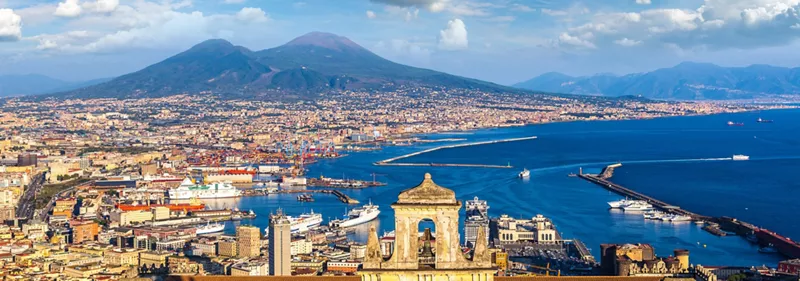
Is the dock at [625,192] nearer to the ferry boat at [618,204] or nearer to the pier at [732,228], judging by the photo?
the pier at [732,228]

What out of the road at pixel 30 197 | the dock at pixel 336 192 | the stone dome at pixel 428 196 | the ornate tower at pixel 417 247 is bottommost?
the road at pixel 30 197

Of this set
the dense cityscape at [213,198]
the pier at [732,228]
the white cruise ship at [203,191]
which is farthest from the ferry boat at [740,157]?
the white cruise ship at [203,191]

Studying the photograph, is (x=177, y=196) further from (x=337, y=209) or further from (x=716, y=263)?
(x=716, y=263)

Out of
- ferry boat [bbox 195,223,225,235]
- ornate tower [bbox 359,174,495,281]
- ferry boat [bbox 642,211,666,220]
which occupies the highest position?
ornate tower [bbox 359,174,495,281]

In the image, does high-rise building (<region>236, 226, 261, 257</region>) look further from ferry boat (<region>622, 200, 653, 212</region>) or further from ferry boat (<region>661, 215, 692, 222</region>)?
ferry boat (<region>622, 200, 653, 212</region>)

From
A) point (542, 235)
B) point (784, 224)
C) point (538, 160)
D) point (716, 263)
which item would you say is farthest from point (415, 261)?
point (538, 160)

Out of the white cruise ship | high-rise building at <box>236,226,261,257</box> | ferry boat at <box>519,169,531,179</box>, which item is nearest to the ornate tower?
high-rise building at <box>236,226,261,257</box>
